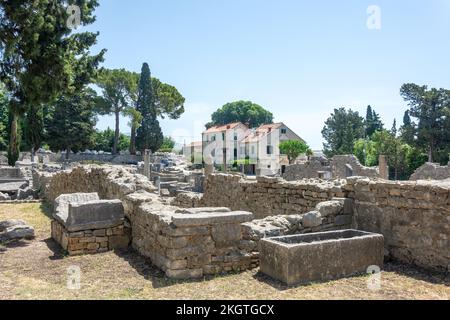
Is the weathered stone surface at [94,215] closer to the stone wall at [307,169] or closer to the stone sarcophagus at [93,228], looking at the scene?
the stone sarcophagus at [93,228]

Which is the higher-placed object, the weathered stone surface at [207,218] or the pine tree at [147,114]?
the pine tree at [147,114]

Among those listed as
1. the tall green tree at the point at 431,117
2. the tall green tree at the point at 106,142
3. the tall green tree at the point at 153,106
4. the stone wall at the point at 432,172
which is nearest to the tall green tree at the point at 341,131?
the tall green tree at the point at 431,117

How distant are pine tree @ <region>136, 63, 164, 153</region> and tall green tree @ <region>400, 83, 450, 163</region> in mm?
32995

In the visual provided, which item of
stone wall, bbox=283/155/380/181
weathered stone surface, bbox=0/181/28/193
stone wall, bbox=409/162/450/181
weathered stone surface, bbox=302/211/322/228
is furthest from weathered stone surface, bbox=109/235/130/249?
stone wall, bbox=283/155/380/181

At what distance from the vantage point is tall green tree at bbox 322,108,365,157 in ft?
181

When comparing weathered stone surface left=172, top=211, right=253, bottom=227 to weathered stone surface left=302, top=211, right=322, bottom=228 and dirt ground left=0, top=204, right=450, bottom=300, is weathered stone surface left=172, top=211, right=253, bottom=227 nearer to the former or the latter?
dirt ground left=0, top=204, right=450, bottom=300

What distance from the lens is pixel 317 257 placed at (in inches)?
224

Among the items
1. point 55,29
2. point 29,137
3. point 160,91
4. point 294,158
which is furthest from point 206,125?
point 55,29

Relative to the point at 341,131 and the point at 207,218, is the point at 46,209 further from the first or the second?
the point at 341,131

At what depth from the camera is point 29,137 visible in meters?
46.6

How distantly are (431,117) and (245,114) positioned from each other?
1740 inches

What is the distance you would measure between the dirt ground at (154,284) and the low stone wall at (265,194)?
8.38 feet

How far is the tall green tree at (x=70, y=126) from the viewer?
49312 millimetres
